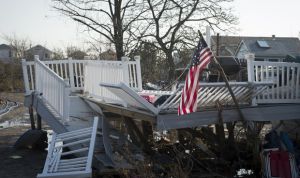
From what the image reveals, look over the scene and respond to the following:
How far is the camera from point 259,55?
157 ft

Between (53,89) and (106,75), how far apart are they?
110 centimetres

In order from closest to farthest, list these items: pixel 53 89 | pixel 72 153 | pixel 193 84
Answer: pixel 193 84, pixel 72 153, pixel 53 89

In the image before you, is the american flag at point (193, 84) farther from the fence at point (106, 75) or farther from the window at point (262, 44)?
the window at point (262, 44)

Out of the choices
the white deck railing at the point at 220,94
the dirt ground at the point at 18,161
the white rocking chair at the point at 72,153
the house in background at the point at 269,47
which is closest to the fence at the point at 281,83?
the white deck railing at the point at 220,94

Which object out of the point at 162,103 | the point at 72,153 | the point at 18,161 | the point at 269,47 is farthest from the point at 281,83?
the point at 269,47

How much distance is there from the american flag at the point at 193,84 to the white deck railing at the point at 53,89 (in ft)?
7.66

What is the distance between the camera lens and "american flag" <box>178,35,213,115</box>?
233 inches

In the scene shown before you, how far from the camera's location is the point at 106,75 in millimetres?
8531

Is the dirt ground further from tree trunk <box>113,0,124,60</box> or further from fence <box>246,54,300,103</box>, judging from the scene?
tree trunk <box>113,0,124,60</box>

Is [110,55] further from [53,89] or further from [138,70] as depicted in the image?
[53,89]

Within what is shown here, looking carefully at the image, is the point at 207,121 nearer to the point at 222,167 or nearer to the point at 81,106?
the point at 222,167

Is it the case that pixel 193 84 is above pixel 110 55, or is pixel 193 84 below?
below

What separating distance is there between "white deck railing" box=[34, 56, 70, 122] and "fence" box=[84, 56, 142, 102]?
948 millimetres

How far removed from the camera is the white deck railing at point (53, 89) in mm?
7427
